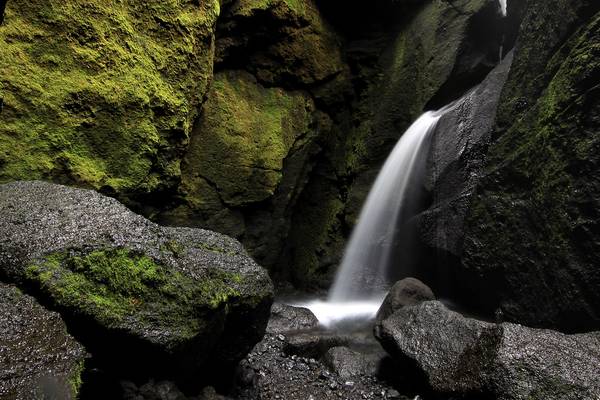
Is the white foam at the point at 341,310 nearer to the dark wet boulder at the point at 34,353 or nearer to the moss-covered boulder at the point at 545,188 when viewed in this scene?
the moss-covered boulder at the point at 545,188

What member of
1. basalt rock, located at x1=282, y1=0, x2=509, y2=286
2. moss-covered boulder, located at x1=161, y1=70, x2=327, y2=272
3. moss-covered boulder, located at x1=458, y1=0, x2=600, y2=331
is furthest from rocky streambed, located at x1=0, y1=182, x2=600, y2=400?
basalt rock, located at x1=282, y1=0, x2=509, y2=286

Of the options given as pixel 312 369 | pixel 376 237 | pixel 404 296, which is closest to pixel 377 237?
pixel 376 237

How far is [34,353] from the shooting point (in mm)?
2457

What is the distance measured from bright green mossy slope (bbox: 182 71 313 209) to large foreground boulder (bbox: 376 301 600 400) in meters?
4.22

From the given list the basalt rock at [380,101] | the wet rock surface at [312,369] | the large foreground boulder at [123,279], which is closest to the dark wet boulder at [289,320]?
the wet rock surface at [312,369]

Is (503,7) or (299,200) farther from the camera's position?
(503,7)

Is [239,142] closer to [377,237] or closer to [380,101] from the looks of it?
[377,237]

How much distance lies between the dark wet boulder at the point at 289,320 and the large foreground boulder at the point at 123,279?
2404 millimetres

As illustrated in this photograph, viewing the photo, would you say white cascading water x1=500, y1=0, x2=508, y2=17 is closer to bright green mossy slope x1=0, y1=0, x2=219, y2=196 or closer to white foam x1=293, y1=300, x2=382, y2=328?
bright green mossy slope x1=0, y1=0, x2=219, y2=196

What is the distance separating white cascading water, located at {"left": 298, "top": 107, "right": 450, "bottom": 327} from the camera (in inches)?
346

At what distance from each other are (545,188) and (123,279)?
5180mm

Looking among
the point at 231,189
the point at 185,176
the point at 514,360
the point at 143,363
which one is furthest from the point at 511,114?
the point at 143,363

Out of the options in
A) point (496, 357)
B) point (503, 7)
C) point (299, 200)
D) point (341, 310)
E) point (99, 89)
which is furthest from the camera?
point (503, 7)

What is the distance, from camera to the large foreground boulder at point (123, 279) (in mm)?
2953
